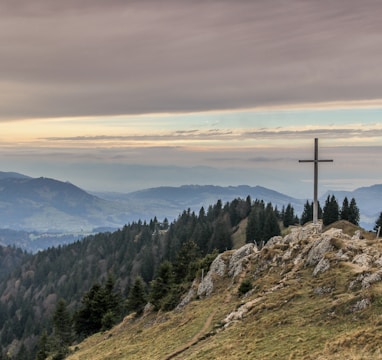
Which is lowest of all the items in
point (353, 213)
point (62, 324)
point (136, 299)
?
point (62, 324)

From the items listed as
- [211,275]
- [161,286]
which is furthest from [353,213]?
[211,275]

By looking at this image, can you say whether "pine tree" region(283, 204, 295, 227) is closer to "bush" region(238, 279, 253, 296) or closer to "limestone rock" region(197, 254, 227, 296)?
"limestone rock" region(197, 254, 227, 296)

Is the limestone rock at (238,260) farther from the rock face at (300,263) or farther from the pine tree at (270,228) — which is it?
the pine tree at (270,228)

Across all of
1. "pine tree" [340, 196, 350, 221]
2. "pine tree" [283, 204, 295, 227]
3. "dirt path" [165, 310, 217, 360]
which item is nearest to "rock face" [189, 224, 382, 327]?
"dirt path" [165, 310, 217, 360]

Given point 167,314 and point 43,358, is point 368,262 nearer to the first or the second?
point 167,314

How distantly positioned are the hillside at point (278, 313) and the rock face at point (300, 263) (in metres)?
0.12

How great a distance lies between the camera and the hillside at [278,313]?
1332 inches

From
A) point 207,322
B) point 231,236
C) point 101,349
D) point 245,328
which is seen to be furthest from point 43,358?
point 231,236

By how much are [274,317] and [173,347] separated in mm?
11803

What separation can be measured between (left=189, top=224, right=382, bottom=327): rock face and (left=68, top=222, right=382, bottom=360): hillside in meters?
0.12

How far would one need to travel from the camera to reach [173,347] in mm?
46500

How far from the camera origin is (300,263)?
5734 centimetres

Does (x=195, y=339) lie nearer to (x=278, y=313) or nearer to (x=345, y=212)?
(x=278, y=313)

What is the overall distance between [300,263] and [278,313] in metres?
15.8
